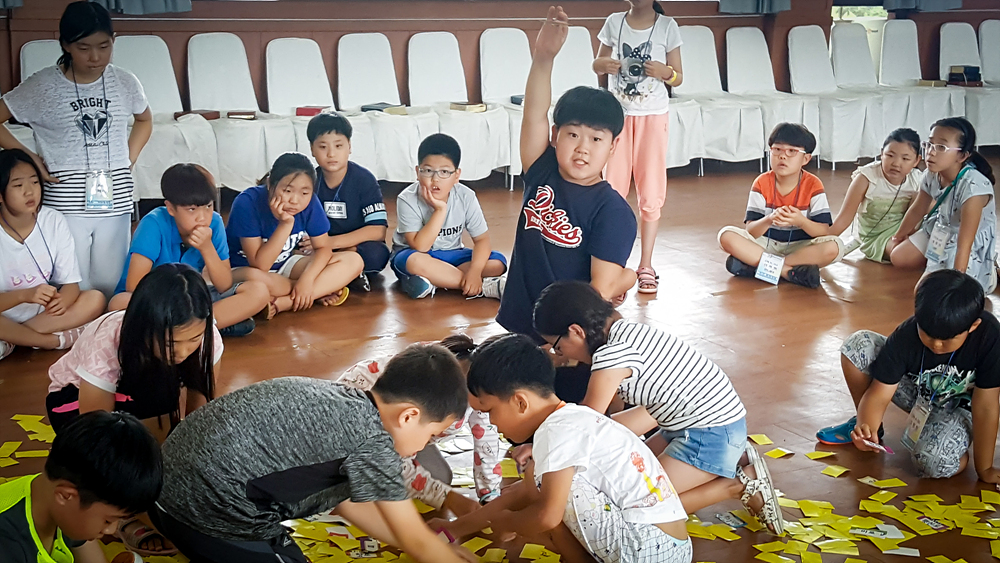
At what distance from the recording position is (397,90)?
7.07 metres

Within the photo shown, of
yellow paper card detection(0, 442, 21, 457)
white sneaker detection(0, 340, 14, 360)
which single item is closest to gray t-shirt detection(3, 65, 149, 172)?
white sneaker detection(0, 340, 14, 360)

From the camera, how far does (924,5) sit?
8672 mm

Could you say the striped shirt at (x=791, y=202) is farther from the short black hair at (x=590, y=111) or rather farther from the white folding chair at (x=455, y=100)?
the white folding chair at (x=455, y=100)

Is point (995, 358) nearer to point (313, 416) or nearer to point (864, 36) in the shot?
point (313, 416)

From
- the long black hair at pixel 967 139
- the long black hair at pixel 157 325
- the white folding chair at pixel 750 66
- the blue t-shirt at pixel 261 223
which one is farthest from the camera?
the white folding chair at pixel 750 66

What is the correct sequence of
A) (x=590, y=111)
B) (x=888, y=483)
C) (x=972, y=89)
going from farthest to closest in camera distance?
1. (x=972, y=89)
2. (x=590, y=111)
3. (x=888, y=483)

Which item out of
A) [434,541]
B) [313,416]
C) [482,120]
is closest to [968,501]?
[434,541]

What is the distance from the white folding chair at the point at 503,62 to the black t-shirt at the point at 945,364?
4.86 m

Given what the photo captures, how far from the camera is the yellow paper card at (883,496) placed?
2578 mm

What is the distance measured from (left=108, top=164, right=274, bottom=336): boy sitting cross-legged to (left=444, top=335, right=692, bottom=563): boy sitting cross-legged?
1.84 m

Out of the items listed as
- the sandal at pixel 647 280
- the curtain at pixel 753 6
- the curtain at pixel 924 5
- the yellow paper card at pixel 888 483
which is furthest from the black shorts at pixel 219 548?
the curtain at pixel 924 5

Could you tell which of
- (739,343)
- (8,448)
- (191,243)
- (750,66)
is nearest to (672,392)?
Answer: (739,343)

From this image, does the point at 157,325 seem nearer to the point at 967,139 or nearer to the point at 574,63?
the point at 967,139

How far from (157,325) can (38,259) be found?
1701mm
